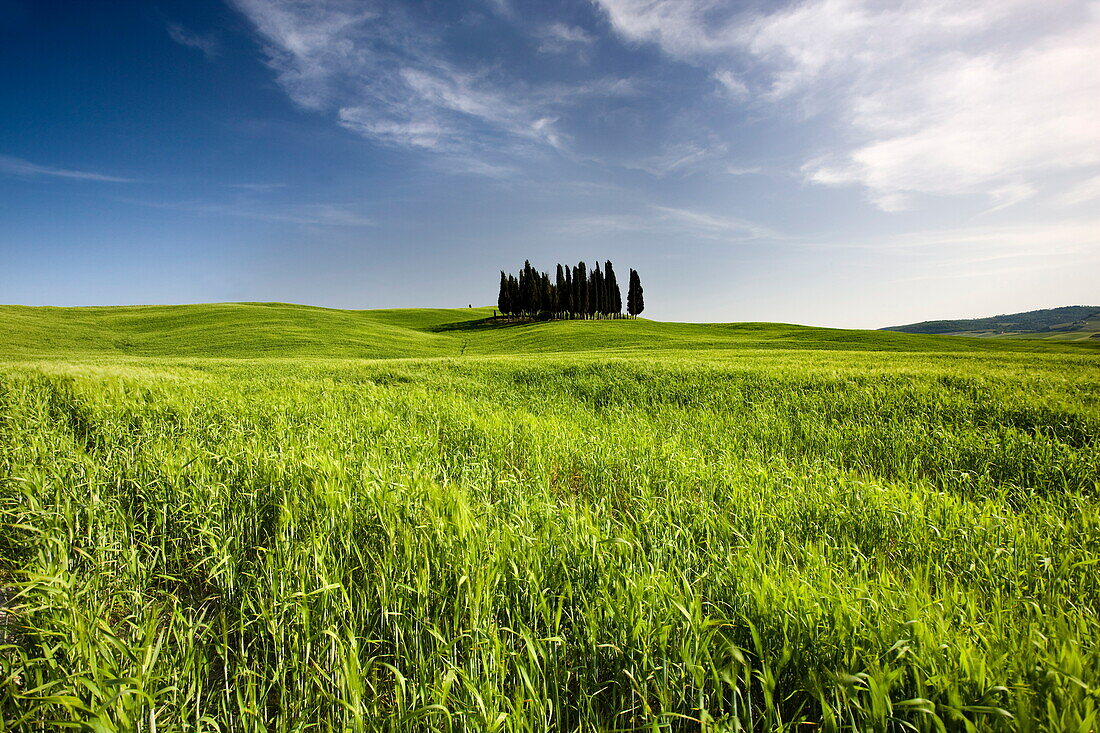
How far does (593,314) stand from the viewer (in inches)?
3420

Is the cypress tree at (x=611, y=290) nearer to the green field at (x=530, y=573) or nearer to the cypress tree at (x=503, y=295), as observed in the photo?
the cypress tree at (x=503, y=295)

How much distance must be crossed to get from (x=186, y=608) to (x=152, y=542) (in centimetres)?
121

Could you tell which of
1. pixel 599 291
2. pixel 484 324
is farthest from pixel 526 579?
pixel 599 291

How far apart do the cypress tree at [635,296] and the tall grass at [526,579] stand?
3312 inches

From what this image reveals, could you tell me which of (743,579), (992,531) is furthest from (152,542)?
(992,531)

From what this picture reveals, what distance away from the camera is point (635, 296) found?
3492 inches

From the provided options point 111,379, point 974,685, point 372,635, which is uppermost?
point 111,379

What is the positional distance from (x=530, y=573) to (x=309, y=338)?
49.3m

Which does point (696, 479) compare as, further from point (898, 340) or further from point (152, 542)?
point (898, 340)

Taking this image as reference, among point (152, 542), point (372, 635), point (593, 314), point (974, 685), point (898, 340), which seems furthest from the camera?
point (593, 314)

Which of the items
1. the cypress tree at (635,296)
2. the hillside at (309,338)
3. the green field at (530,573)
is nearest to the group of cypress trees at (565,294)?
the cypress tree at (635,296)

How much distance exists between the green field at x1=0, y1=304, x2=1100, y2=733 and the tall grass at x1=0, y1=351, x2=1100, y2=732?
0.08ft

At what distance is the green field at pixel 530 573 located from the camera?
1.79m

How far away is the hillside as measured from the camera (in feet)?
130
